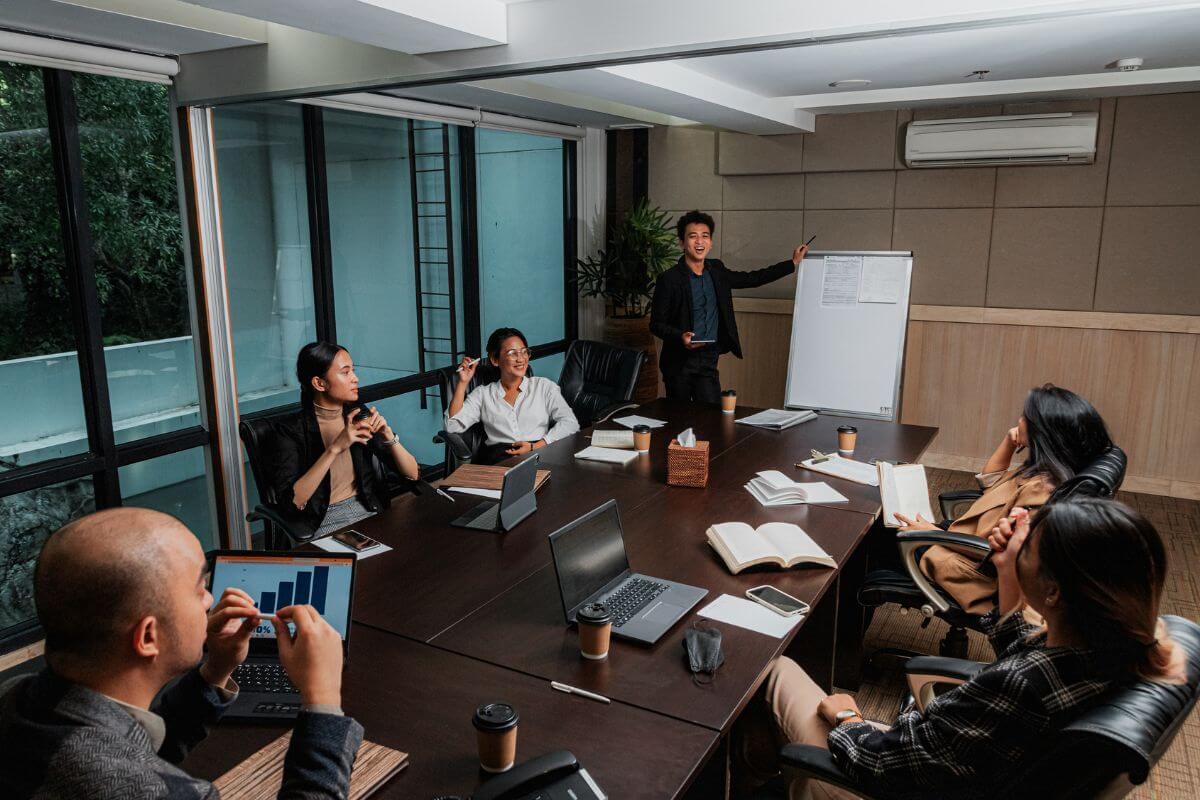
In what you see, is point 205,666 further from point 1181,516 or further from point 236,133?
point 1181,516

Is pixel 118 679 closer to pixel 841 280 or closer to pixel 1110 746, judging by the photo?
pixel 1110 746

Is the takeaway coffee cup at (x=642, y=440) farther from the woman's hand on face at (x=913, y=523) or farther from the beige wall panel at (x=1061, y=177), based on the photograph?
the beige wall panel at (x=1061, y=177)

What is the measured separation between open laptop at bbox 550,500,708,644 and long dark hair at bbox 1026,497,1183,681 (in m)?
1.00

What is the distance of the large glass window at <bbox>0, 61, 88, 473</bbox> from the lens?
142 inches

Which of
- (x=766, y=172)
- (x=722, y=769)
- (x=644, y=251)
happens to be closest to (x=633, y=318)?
(x=644, y=251)

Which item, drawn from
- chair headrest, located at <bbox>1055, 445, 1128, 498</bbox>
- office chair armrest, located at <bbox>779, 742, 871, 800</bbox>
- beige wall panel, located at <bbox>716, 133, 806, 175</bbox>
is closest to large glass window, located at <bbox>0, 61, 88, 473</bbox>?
office chair armrest, located at <bbox>779, 742, 871, 800</bbox>

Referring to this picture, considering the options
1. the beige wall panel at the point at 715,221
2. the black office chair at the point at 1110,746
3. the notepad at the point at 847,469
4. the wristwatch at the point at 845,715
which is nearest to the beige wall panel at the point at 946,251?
the beige wall panel at the point at 715,221

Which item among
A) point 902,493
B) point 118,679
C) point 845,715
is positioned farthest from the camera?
point 902,493

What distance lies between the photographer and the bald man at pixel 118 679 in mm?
1183

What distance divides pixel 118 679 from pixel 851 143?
20.2 feet

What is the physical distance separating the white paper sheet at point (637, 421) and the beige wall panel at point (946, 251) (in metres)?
2.82

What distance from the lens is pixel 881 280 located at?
233 inches

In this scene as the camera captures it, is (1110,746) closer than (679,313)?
Yes

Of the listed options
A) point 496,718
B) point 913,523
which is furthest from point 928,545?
point 496,718
